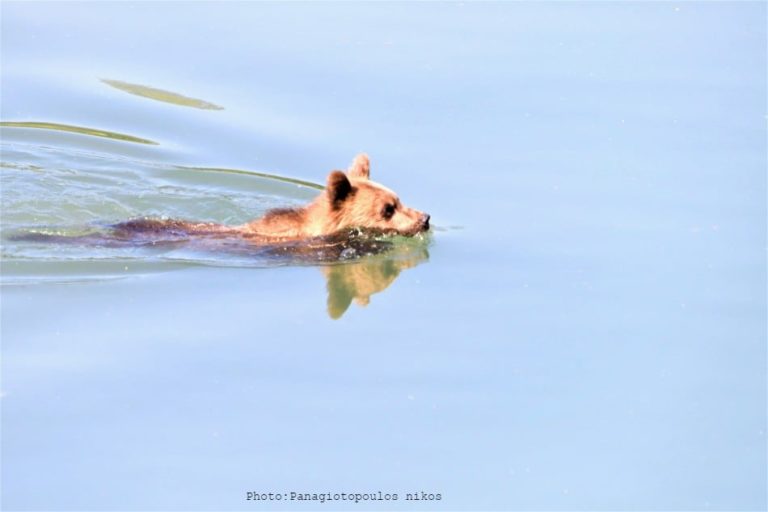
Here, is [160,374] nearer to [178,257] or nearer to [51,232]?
[178,257]

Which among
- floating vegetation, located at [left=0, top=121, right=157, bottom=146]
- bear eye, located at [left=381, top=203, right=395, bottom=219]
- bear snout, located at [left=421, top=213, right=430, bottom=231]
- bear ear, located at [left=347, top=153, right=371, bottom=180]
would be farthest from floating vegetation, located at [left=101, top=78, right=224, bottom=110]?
bear snout, located at [left=421, top=213, right=430, bottom=231]

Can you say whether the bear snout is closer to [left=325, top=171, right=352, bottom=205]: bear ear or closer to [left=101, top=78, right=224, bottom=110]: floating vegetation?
[left=325, top=171, right=352, bottom=205]: bear ear

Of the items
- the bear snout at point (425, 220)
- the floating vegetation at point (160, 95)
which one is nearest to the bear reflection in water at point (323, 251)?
the bear snout at point (425, 220)

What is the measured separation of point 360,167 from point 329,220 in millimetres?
565

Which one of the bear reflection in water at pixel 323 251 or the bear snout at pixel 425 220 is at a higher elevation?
the bear snout at pixel 425 220

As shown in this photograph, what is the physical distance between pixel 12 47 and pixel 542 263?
22.7 ft

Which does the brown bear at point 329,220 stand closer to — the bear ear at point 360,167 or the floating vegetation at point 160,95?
the bear ear at point 360,167

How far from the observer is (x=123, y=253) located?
10.1 m

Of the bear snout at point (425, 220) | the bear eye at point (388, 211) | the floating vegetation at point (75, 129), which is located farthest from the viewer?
the floating vegetation at point (75, 129)

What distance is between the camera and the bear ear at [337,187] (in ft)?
33.9

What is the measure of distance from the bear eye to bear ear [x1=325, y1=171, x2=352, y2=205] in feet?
1.09

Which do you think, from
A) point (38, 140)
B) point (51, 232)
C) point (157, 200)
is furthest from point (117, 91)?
point (51, 232)

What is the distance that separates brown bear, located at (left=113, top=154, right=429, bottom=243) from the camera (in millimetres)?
10617

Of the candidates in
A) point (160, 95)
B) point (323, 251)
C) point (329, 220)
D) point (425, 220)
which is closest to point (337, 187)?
point (329, 220)
